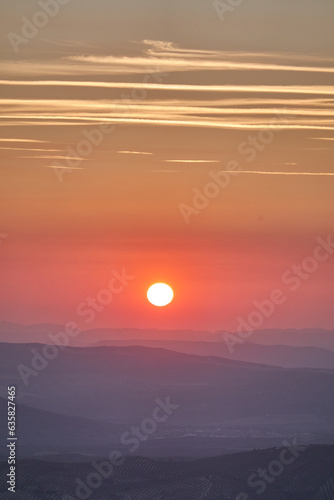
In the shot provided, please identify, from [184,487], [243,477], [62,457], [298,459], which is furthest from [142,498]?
[62,457]

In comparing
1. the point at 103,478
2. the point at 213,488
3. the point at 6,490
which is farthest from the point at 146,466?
the point at 6,490

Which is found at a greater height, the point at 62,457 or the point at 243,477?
the point at 62,457

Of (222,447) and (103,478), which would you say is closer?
(103,478)

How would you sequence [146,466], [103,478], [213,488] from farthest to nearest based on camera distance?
[146,466] → [103,478] → [213,488]

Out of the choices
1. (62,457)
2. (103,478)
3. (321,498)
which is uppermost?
(62,457)

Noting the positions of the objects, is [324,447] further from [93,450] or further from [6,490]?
[93,450]

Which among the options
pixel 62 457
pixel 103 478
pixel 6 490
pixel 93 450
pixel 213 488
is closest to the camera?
pixel 6 490

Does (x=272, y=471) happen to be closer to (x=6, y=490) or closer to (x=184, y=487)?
(x=184, y=487)
